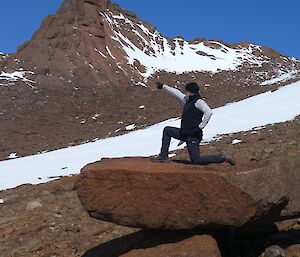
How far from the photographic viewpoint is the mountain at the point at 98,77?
43.2 metres

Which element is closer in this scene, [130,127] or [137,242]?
[137,242]

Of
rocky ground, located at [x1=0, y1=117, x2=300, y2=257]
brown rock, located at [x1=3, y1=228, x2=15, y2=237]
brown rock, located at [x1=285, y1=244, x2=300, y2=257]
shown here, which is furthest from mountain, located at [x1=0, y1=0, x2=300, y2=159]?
brown rock, located at [x1=285, y1=244, x2=300, y2=257]

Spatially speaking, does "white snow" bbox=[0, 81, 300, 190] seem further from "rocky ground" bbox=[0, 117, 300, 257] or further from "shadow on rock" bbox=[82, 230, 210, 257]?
"shadow on rock" bbox=[82, 230, 210, 257]

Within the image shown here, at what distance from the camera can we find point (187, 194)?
29.4 feet

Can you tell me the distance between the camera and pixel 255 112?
31172mm

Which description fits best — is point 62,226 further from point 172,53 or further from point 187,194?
point 172,53

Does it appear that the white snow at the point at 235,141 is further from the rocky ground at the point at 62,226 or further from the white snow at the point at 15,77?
the white snow at the point at 15,77

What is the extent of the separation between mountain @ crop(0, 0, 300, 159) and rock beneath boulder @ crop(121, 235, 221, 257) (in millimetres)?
26145

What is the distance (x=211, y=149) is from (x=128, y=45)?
61.1 meters

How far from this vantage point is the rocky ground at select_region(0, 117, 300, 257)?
9.94 meters

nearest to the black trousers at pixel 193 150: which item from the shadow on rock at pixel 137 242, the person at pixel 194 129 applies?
the person at pixel 194 129

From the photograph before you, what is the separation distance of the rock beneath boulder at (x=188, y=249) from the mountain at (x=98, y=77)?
85.8 ft

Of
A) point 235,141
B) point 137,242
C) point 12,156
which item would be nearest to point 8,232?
point 137,242

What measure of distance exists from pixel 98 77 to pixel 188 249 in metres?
54.6
